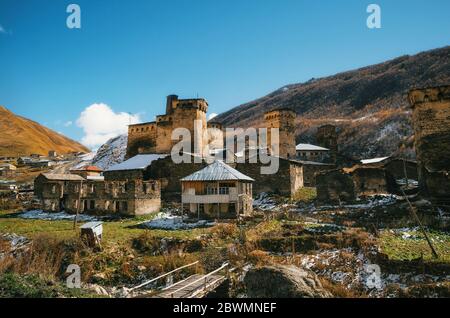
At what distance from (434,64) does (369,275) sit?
10982 cm

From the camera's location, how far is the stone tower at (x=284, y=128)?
51.8 m

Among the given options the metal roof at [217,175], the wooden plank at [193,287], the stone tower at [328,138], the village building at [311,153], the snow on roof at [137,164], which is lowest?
the wooden plank at [193,287]

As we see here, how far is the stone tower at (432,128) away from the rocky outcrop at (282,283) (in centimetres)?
2013

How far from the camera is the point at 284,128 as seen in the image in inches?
2079

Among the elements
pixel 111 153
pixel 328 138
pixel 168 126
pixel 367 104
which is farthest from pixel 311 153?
pixel 367 104

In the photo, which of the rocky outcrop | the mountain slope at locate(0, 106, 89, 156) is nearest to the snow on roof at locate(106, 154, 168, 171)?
the rocky outcrop

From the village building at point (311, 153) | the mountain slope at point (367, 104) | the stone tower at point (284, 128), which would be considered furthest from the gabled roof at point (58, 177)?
the mountain slope at point (367, 104)

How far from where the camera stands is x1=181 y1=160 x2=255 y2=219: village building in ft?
93.8

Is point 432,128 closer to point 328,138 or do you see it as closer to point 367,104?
point 328,138

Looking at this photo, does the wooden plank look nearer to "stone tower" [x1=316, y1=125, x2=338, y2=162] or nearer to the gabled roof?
the gabled roof

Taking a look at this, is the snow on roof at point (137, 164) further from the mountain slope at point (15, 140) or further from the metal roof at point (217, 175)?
the mountain slope at point (15, 140)

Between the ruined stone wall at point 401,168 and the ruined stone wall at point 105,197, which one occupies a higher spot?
the ruined stone wall at point 401,168

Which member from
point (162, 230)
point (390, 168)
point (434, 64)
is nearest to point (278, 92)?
point (434, 64)
